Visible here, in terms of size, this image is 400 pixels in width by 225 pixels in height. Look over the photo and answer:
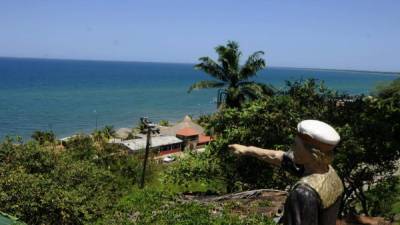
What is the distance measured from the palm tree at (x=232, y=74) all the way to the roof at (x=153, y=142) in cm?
1341

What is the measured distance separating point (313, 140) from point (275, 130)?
1311cm

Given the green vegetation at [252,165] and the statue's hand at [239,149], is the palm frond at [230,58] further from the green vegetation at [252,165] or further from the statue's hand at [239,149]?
the statue's hand at [239,149]

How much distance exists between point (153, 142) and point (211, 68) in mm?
17801

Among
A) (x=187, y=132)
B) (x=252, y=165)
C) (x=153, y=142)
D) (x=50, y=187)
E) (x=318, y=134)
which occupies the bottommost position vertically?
(x=153, y=142)

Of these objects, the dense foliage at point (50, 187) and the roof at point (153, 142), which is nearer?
the dense foliage at point (50, 187)

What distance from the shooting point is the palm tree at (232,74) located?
95.9ft

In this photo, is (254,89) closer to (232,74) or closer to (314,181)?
(232,74)

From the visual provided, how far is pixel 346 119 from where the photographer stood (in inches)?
564

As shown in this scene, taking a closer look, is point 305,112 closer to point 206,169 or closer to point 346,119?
point 346,119

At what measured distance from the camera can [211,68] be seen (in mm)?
29906

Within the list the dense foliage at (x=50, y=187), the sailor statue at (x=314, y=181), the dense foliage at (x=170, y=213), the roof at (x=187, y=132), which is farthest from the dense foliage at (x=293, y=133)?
the roof at (x=187, y=132)

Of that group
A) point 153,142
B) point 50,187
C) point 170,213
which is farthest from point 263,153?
point 153,142

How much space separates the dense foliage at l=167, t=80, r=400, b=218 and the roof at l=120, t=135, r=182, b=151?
24.7m

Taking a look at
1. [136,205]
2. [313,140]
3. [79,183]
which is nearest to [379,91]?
[79,183]
